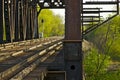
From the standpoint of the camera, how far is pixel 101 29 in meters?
76.8

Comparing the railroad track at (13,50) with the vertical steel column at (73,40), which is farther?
the railroad track at (13,50)

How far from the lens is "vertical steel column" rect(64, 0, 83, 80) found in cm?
799

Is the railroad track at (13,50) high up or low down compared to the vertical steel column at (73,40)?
down

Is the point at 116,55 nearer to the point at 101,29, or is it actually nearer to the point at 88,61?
the point at 101,29

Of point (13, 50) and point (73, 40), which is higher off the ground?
point (73, 40)

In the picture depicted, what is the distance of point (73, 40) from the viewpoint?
8.20 metres

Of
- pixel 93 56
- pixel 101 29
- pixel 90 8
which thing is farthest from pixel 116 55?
pixel 90 8

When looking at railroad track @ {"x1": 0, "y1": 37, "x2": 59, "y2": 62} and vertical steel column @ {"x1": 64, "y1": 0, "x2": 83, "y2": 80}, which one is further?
railroad track @ {"x1": 0, "y1": 37, "x2": 59, "y2": 62}

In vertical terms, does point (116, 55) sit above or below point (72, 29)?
below

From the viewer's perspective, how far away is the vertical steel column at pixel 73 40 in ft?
26.2

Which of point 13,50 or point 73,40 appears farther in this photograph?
point 13,50

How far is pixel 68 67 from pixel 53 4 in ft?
95.6

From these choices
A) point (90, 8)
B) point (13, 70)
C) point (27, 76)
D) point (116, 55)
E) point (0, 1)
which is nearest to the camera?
point (27, 76)

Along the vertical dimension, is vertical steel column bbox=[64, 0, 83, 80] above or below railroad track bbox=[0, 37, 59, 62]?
above
